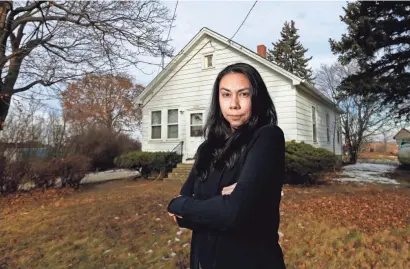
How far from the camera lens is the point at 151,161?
1245cm

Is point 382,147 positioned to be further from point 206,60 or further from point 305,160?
point 305,160

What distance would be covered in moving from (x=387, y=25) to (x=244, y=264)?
489 inches

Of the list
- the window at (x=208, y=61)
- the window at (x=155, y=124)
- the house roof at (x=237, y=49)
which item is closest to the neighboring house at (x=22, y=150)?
the window at (x=155, y=124)

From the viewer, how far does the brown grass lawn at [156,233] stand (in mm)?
3967


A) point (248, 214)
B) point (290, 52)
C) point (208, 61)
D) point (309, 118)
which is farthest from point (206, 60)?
point (290, 52)

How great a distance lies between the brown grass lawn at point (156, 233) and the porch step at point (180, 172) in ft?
13.0

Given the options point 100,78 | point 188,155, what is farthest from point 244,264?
point 188,155

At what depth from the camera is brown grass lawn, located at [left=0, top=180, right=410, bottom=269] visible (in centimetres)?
397

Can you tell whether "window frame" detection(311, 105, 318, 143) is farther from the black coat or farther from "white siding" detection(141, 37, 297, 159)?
the black coat

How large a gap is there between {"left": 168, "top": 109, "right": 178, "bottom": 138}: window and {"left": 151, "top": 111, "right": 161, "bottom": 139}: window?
668mm

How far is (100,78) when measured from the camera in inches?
372

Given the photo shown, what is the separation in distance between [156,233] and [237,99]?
14.1 ft

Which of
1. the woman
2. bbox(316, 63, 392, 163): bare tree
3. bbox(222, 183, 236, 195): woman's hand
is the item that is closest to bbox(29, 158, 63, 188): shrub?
the woman

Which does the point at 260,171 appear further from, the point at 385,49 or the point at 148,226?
the point at 385,49
